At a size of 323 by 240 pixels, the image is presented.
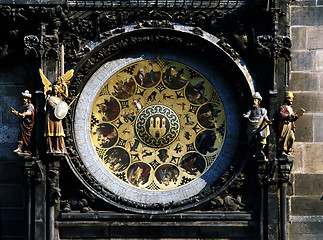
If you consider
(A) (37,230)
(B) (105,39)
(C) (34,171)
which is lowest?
(A) (37,230)

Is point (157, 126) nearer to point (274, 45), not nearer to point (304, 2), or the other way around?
point (274, 45)

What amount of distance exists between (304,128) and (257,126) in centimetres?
115

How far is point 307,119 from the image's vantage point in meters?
18.0

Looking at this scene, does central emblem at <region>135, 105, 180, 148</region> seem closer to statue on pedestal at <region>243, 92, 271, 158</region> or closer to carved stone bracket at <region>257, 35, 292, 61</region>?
statue on pedestal at <region>243, 92, 271, 158</region>

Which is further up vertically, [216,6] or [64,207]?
[216,6]

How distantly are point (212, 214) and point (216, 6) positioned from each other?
13.9ft

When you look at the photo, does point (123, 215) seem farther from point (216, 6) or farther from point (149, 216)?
point (216, 6)

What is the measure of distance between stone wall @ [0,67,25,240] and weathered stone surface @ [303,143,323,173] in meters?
5.73

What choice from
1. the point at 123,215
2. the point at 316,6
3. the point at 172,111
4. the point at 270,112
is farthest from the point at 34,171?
the point at 316,6

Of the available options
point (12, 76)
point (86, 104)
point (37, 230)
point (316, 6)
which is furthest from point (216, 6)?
point (37, 230)

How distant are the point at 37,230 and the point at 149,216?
221 cm

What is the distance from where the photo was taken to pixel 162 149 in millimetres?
18219

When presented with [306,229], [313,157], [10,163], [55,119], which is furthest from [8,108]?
[306,229]

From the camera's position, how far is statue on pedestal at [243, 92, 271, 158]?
17.3m
